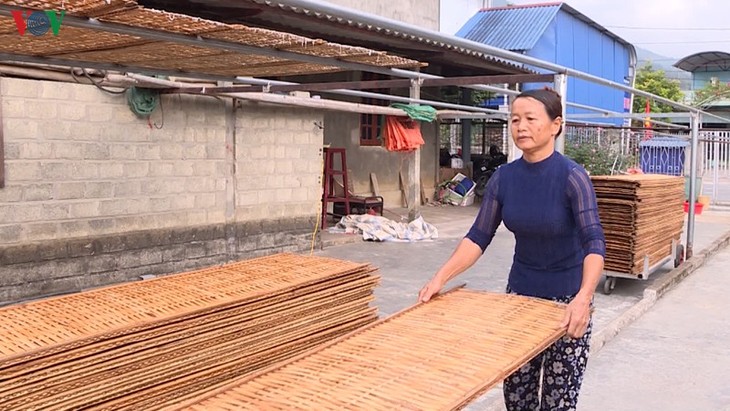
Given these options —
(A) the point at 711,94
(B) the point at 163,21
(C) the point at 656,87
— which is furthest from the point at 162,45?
(C) the point at 656,87

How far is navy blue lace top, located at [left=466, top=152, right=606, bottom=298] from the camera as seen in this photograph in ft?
8.87

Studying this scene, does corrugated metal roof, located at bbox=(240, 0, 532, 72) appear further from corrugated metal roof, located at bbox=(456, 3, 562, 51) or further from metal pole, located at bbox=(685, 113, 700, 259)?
corrugated metal roof, located at bbox=(456, 3, 562, 51)

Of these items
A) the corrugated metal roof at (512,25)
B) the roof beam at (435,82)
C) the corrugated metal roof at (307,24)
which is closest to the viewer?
the roof beam at (435,82)

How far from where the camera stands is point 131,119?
7172 mm

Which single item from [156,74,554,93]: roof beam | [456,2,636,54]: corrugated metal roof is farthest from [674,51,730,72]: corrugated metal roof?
[156,74,554,93]: roof beam

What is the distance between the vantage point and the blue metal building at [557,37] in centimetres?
1773

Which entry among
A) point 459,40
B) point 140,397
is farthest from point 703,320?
point 140,397

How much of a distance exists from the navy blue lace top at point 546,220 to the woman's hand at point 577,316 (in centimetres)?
22

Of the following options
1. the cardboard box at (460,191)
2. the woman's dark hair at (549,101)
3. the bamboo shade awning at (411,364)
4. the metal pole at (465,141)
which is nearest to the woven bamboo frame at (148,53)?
the woman's dark hair at (549,101)

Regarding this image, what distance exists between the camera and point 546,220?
2.76 metres

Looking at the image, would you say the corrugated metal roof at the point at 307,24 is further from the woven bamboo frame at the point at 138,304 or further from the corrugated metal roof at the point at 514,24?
the corrugated metal roof at the point at 514,24

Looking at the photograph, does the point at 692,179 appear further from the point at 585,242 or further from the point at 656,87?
the point at 656,87

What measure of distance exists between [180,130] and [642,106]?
94.9 feet
